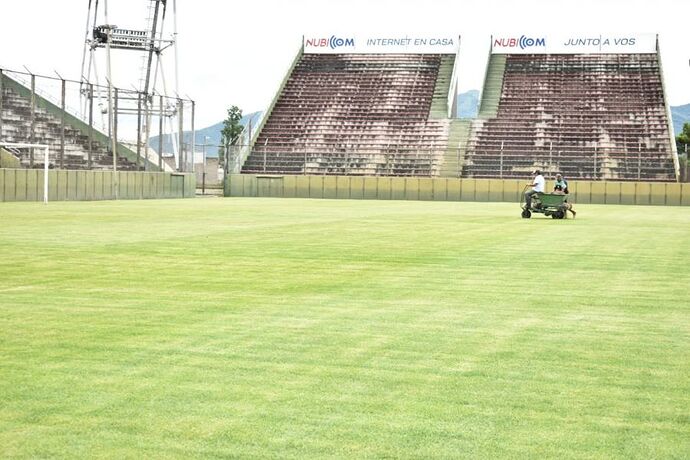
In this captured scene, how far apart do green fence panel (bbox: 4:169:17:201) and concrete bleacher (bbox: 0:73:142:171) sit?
97cm

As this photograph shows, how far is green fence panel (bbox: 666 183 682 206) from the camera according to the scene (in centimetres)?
5244

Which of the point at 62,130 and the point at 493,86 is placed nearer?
the point at 62,130

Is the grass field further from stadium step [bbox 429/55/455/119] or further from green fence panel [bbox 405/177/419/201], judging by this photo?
stadium step [bbox 429/55/455/119]

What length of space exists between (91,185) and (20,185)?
4.75 metres

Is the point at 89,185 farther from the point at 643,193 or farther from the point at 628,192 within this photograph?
the point at 643,193

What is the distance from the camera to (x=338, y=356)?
6.96 metres

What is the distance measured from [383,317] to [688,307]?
294 cm

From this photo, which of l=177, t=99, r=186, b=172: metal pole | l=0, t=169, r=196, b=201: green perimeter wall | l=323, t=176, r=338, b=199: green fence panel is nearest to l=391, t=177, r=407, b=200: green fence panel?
l=323, t=176, r=338, b=199: green fence panel

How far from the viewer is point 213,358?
680 centimetres

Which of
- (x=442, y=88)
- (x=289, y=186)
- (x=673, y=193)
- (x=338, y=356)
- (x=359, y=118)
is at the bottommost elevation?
(x=338, y=356)

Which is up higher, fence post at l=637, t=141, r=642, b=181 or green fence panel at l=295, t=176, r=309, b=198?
fence post at l=637, t=141, r=642, b=181

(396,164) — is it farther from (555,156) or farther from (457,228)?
(457,228)

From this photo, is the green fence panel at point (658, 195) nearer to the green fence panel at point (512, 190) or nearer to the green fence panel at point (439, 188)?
the green fence panel at point (512, 190)

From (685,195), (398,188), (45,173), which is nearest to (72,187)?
(45,173)
